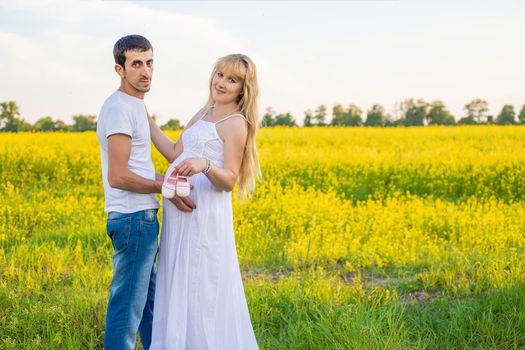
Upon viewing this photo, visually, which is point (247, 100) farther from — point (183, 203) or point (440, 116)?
point (440, 116)

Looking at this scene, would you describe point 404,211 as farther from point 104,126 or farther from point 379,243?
point 104,126

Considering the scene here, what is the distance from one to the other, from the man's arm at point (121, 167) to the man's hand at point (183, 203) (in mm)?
135

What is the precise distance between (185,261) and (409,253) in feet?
11.9

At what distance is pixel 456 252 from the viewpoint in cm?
628

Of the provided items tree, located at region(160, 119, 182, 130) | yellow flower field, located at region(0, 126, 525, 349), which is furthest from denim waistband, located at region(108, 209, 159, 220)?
tree, located at region(160, 119, 182, 130)

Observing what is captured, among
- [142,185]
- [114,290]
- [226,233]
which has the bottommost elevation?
[114,290]

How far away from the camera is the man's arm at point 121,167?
3066 millimetres

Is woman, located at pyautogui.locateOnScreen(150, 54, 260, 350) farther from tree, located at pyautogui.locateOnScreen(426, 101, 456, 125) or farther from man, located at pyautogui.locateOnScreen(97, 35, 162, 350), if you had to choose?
tree, located at pyautogui.locateOnScreen(426, 101, 456, 125)

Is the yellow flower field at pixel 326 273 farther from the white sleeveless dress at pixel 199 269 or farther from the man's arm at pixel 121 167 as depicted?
the man's arm at pixel 121 167

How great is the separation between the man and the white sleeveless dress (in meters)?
0.13

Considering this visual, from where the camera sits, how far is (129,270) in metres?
3.20

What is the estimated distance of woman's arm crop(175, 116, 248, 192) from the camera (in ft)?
10.3

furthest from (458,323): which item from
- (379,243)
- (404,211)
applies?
(404,211)

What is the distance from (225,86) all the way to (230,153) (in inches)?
14.4
